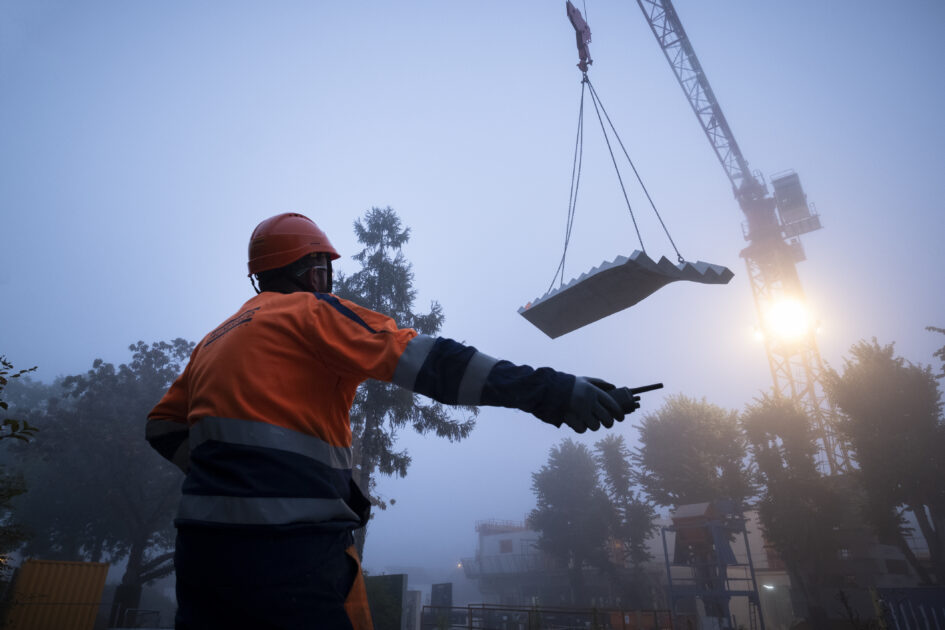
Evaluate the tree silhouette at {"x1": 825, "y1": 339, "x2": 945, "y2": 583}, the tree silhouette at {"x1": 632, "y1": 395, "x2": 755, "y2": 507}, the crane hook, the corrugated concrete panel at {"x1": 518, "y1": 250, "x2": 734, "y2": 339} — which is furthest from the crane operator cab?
the tree silhouette at {"x1": 632, "y1": 395, "x2": 755, "y2": 507}

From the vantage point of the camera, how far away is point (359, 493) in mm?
1995

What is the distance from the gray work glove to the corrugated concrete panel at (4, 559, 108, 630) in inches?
734

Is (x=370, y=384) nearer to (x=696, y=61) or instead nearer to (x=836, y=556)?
(x=836, y=556)

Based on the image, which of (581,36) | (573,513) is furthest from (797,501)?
(581,36)

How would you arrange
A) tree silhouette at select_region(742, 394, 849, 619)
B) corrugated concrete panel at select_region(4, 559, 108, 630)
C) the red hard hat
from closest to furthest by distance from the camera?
the red hard hat
corrugated concrete panel at select_region(4, 559, 108, 630)
tree silhouette at select_region(742, 394, 849, 619)

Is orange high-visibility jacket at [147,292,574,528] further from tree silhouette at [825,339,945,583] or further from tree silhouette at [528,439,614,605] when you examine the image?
tree silhouette at [528,439,614,605]

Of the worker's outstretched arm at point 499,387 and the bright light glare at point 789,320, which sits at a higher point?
the bright light glare at point 789,320

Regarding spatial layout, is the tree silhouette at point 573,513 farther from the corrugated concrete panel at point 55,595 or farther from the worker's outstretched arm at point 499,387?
the worker's outstretched arm at point 499,387

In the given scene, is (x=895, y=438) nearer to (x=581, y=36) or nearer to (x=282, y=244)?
(x=581, y=36)

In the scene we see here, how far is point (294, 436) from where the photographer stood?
5.58ft

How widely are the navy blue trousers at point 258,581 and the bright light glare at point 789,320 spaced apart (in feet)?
132

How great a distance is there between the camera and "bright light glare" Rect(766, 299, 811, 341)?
114 feet

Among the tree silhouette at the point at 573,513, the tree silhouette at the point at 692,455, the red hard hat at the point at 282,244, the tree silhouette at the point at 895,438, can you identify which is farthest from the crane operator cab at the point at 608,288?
the tree silhouette at the point at 573,513

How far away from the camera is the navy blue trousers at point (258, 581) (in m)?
1.47
